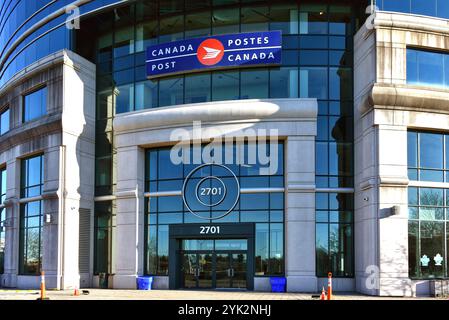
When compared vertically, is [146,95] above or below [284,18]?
below

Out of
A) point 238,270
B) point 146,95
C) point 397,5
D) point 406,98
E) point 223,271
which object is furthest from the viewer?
point 146,95

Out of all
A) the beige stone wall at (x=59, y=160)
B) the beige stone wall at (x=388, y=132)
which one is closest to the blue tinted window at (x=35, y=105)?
the beige stone wall at (x=59, y=160)

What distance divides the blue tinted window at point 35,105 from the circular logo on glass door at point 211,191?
35.0 ft

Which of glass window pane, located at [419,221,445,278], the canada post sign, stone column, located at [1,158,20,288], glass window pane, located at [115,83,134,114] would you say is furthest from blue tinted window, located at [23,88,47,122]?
glass window pane, located at [419,221,445,278]

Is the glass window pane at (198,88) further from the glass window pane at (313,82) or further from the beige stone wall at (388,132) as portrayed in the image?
the beige stone wall at (388,132)

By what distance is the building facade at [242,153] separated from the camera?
2809cm

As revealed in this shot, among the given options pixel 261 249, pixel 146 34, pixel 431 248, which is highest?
pixel 146 34

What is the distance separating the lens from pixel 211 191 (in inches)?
1208

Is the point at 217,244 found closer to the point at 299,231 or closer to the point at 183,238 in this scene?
the point at 183,238

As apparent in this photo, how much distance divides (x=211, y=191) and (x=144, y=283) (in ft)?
19.9

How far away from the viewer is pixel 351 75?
30.9 m

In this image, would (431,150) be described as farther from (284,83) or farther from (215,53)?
(215,53)

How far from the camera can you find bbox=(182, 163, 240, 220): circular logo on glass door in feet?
99.8

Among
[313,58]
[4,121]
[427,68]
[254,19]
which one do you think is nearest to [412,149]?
[427,68]
